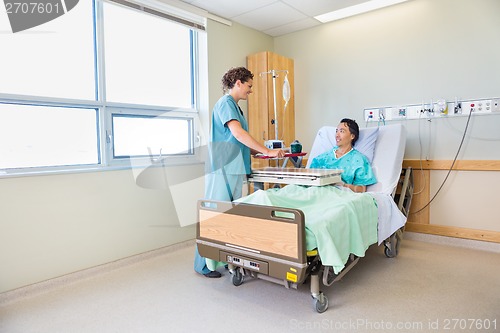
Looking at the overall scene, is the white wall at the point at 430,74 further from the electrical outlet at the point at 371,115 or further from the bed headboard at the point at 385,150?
the bed headboard at the point at 385,150

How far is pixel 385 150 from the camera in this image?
275 centimetres

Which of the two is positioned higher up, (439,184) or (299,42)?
(299,42)

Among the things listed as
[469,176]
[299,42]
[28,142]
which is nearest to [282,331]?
[28,142]

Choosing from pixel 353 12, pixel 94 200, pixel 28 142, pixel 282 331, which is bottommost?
pixel 282 331

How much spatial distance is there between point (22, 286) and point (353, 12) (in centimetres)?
355

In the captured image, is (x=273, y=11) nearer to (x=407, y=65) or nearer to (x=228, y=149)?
(x=407, y=65)

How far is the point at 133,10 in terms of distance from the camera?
8.86ft

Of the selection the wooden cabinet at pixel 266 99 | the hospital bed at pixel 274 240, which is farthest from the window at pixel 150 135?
the hospital bed at pixel 274 240

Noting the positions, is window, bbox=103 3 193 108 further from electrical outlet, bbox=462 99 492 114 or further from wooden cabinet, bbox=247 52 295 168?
electrical outlet, bbox=462 99 492 114

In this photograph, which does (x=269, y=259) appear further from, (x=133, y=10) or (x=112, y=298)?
(x=133, y=10)

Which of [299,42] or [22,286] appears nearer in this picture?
[22,286]

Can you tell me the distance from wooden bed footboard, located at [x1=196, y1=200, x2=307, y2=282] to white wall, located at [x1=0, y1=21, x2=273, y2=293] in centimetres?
93

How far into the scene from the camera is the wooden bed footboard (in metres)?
1.59

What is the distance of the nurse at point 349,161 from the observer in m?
2.57
